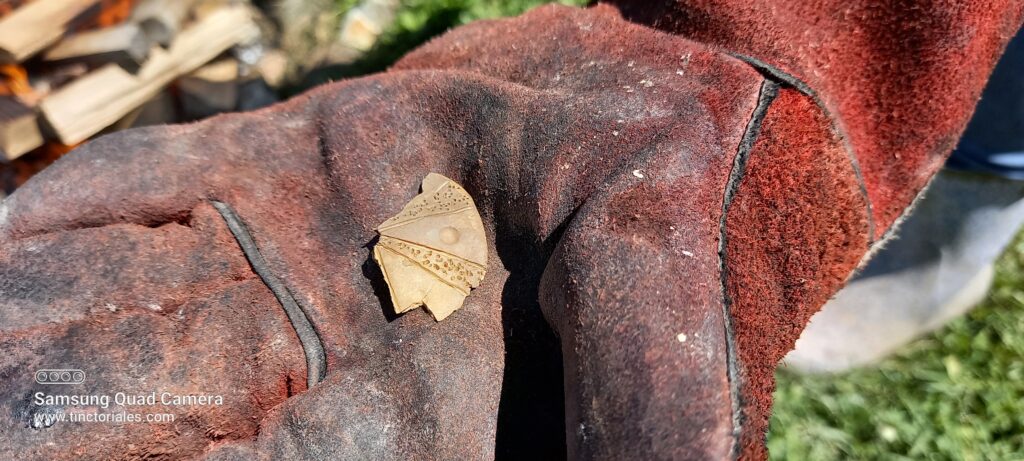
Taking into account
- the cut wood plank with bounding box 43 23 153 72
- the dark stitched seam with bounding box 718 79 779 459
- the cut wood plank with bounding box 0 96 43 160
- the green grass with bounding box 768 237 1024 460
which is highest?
the dark stitched seam with bounding box 718 79 779 459

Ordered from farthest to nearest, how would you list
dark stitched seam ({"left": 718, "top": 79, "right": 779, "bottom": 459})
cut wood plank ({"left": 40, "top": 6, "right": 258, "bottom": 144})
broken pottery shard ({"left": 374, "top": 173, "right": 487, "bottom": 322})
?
cut wood plank ({"left": 40, "top": 6, "right": 258, "bottom": 144}), broken pottery shard ({"left": 374, "top": 173, "right": 487, "bottom": 322}), dark stitched seam ({"left": 718, "top": 79, "right": 779, "bottom": 459})

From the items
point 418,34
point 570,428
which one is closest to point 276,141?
point 570,428

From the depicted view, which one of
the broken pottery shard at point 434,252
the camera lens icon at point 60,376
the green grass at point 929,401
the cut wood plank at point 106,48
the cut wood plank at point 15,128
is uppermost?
the broken pottery shard at point 434,252

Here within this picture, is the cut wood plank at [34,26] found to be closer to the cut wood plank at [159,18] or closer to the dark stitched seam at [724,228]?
the cut wood plank at [159,18]

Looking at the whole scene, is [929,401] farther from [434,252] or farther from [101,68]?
[101,68]

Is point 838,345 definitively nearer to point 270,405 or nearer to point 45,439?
point 270,405

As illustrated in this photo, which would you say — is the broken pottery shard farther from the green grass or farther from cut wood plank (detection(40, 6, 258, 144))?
cut wood plank (detection(40, 6, 258, 144))

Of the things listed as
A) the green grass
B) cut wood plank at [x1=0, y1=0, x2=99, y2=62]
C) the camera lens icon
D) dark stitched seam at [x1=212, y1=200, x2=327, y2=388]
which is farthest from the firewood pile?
the green grass

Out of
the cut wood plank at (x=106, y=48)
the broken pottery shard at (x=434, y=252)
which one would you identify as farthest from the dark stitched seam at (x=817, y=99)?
the cut wood plank at (x=106, y=48)

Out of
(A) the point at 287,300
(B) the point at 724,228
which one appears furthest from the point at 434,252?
(B) the point at 724,228
